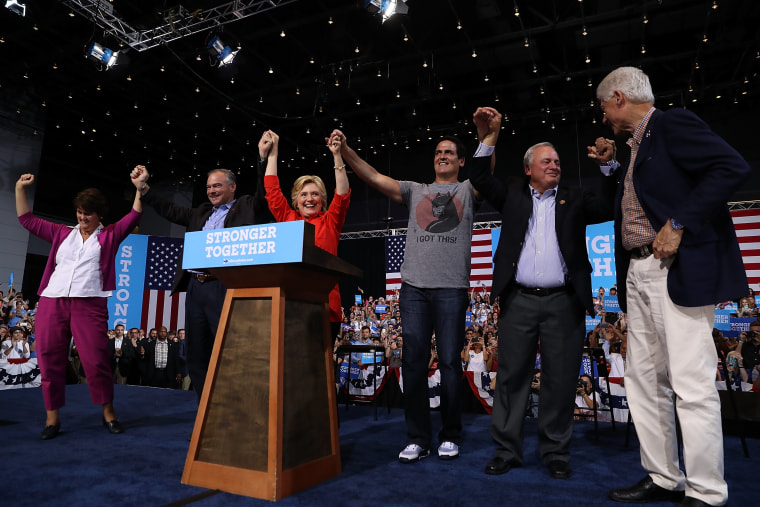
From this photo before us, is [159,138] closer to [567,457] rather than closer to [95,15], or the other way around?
[95,15]

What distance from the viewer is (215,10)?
7590 mm

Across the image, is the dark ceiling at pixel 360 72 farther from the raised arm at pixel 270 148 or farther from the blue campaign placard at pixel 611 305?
the raised arm at pixel 270 148

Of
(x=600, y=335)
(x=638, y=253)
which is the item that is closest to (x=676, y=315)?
(x=638, y=253)

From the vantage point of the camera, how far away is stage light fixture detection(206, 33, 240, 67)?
785cm

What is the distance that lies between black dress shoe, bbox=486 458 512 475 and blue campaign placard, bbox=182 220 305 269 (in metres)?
1.13

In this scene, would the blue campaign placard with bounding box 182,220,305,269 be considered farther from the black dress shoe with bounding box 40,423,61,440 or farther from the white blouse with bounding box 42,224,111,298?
the black dress shoe with bounding box 40,423,61,440

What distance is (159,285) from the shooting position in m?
10.5

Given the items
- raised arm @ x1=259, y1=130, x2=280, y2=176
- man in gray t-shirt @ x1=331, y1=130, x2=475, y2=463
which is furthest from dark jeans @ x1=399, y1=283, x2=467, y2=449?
raised arm @ x1=259, y1=130, x2=280, y2=176

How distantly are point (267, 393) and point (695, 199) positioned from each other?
5.10ft

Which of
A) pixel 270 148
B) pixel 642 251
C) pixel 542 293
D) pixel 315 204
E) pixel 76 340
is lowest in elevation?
pixel 76 340

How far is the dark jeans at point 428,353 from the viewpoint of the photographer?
7.14ft

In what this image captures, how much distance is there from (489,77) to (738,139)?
5692 millimetres

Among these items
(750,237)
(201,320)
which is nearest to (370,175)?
(201,320)

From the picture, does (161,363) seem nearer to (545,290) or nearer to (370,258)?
(370,258)
